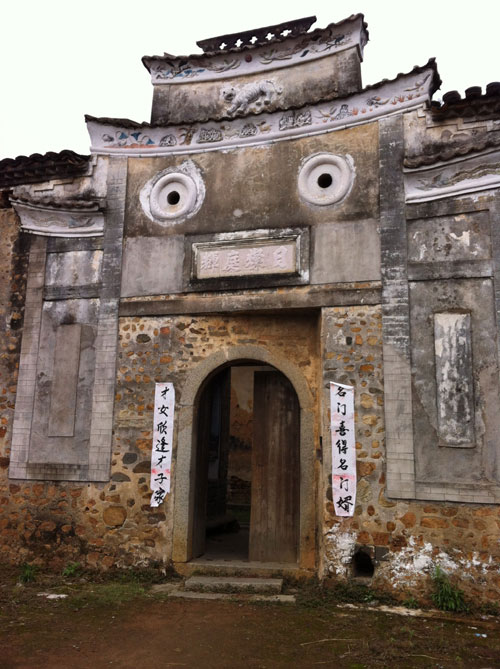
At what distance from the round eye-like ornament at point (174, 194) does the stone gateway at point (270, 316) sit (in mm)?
28

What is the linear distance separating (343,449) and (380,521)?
0.80 metres

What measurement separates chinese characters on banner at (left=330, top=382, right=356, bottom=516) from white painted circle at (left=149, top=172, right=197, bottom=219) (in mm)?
2885

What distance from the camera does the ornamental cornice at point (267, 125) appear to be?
668 centimetres

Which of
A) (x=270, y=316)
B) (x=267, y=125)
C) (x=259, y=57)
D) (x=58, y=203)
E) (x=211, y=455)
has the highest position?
(x=259, y=57)

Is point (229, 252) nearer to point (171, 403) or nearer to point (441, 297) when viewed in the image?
point (171, 403)

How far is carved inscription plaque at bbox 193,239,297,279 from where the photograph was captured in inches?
271

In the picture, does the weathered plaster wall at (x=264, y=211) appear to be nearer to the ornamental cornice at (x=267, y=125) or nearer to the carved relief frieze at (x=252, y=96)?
the ornamental cornice at (x=267, y=125)

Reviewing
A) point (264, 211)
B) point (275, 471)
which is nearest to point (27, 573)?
point (275, 471)

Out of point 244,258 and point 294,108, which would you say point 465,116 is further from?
point 244,258

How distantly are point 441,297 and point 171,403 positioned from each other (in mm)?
3247

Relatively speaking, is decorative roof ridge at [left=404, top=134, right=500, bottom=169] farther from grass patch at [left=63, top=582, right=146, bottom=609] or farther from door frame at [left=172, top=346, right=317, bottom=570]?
grass patch at [left=63, top=582, right=146, bottom=609]

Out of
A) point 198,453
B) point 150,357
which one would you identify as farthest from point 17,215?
point 198,453

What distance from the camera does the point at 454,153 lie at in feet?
20.3

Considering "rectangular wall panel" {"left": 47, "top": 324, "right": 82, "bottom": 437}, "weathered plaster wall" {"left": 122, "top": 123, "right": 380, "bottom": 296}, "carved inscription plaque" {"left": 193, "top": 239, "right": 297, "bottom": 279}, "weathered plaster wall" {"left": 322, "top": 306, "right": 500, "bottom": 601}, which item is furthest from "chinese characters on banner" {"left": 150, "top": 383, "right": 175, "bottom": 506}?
"weathered plaster wall" {"left": 322, "top": 306, "right": 500, "bottom": 601}
